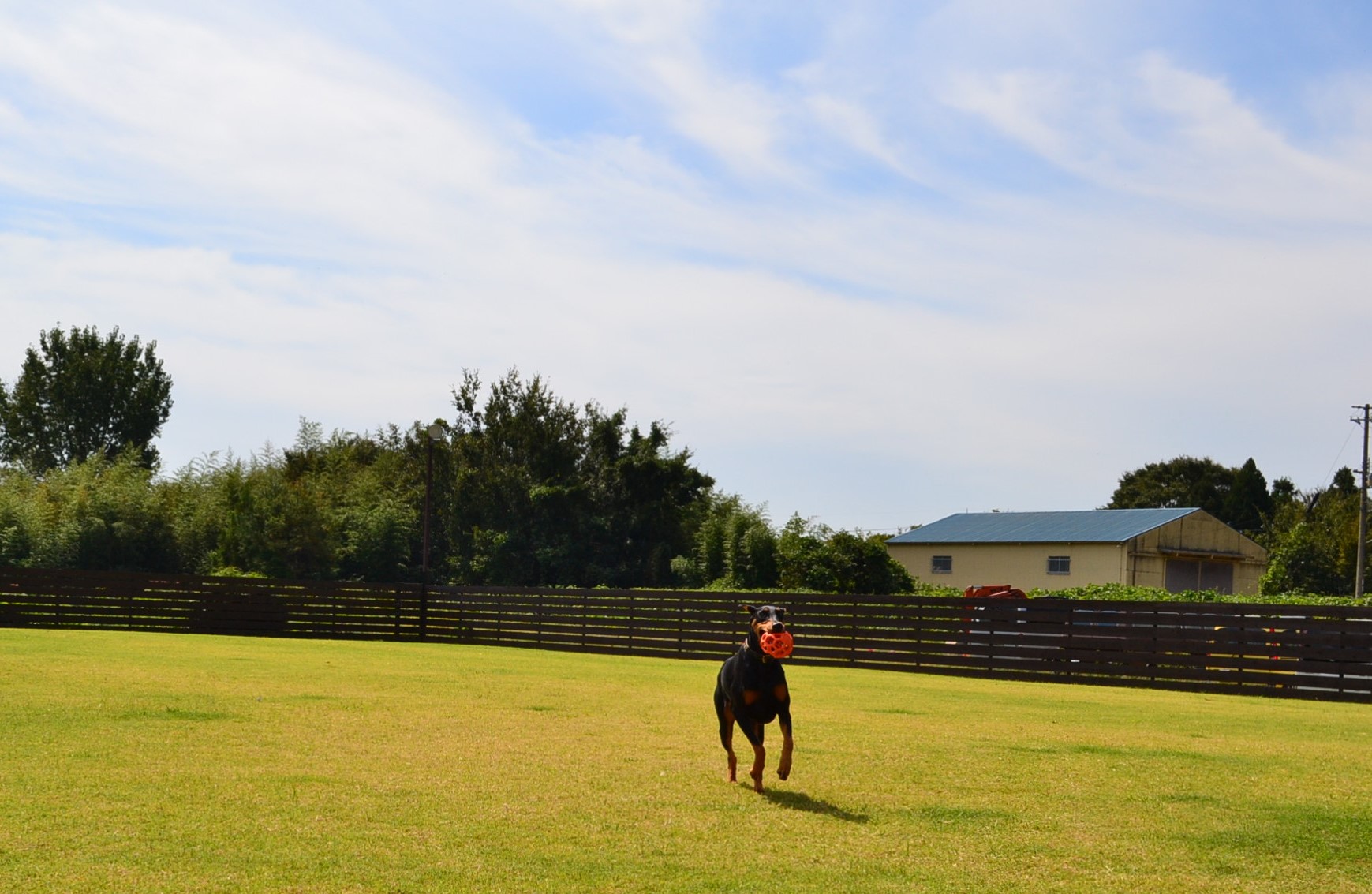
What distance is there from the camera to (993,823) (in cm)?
695

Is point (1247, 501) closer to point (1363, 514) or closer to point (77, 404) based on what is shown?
point (1363, 514)

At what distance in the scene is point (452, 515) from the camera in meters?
49.1

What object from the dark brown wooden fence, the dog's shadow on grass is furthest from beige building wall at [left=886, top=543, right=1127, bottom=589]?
the dog's shadow on grass

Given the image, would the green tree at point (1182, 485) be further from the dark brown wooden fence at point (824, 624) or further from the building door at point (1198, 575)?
the dark brown wooden fence at point (824, 624)

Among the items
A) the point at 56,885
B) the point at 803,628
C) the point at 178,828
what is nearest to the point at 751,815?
the point at 178,828

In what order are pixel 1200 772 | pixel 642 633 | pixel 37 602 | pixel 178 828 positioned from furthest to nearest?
1. pixel 37 602
2. pixel 642 633
3. pixel 1200 772
4. pixel 178 828

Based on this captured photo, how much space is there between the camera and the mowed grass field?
18.7ft

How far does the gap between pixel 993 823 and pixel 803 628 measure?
1667 centimetres

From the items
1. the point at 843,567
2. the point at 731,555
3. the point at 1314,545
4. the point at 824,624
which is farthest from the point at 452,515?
the point at 1314,545

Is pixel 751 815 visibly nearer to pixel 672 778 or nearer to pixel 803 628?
pixel 672 778

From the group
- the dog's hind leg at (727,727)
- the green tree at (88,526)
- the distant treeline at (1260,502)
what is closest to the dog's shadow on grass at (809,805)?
the dog's hind leg at (727,727)

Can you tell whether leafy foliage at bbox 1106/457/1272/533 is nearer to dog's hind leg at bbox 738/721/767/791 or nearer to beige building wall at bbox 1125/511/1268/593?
beige building wall at bbox 1125/511/1268/593

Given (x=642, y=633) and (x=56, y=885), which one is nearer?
(x=56, y=885)

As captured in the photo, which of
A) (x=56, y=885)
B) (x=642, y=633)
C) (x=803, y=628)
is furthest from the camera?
(x=642, y=633)
